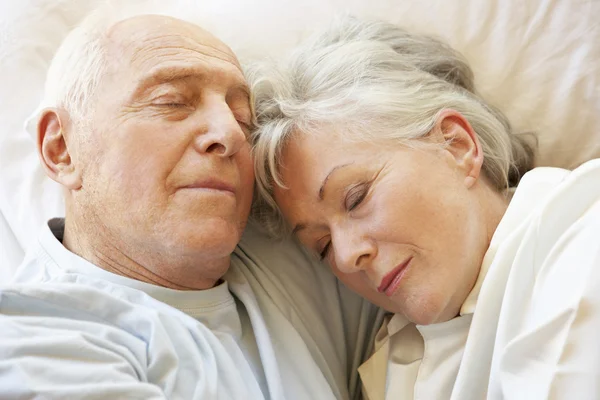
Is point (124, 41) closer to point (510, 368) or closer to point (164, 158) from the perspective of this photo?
point (164, 158)

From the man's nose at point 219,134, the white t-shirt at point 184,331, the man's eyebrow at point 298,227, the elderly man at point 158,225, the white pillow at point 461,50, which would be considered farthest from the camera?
the white pillow at point 461,50

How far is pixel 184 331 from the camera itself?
114 centimetres

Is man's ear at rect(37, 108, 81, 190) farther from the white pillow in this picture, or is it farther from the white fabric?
the white fabric

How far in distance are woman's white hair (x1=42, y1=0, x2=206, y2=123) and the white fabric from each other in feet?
2.58

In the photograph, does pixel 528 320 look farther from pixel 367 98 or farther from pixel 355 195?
pixel 367 98

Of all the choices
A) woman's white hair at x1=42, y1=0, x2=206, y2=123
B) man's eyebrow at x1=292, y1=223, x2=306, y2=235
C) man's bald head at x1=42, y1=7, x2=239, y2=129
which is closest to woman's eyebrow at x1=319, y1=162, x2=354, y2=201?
man's eyebrow at x1=292, y1=223, x2=306, y2=235

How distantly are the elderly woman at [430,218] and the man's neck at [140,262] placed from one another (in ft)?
0.76

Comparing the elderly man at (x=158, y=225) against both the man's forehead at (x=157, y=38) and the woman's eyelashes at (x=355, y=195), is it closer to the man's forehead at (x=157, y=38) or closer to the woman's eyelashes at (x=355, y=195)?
the man's forehead at (x=157, y=38)

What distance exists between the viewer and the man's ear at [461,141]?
1239 millimetres

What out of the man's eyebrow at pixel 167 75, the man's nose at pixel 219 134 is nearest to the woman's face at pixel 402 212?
the man's nose at pixel 219 134

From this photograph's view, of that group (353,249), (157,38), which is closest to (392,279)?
(353,249)

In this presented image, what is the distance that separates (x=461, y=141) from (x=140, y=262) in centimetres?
69

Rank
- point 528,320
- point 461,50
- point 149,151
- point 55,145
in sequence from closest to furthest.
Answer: point 528,320, point 149,151, point 55,145, point 461,50

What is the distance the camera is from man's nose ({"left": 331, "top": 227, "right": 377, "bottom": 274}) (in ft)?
3.85
